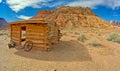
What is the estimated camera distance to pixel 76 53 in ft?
34.2

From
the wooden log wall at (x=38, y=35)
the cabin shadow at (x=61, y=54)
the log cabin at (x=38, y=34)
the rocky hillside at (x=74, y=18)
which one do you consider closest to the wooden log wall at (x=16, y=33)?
the log cabin at (x=38, y=34)

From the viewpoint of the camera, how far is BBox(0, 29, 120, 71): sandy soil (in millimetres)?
7934

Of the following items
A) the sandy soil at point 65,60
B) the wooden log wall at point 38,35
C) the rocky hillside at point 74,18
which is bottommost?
the sandy soil at point 65,60

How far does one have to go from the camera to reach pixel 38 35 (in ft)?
35.7

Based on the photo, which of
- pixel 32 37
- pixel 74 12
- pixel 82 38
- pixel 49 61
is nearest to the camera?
pixel 49 61

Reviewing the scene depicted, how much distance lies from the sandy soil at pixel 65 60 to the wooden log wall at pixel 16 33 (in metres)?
1.66

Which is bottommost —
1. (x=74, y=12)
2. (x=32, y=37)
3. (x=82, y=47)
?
(x=82, y=47)

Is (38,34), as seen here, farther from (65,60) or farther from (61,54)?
(65,60)

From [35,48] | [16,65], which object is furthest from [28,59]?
[35,48]

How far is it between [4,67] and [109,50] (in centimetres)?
706

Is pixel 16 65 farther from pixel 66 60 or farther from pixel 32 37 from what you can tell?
pixel 32 37

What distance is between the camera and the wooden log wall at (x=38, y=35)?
10594 mm

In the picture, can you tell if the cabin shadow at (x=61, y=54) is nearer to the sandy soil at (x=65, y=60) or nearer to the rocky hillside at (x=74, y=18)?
the sandy soil at (x=65, y=60)

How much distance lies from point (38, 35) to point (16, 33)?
3.05m
